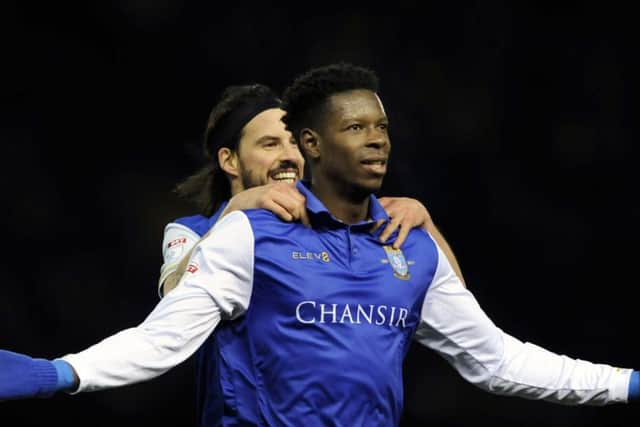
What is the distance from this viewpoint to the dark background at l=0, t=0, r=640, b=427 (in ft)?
15.3

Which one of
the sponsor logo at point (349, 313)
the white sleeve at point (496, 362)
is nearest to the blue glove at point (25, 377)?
the sponsor logo at point (349, 313)

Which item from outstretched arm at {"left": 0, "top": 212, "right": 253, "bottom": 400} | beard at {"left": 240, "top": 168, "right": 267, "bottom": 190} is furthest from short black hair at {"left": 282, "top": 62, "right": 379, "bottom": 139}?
beard at {"left": 240, "top": 168, "right": 267, "bottom": 190}

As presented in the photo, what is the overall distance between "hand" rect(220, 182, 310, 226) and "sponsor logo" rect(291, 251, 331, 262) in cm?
9

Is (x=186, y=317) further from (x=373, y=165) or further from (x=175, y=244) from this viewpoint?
(x=175, y=244)

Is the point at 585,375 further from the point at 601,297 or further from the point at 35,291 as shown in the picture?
the point at 35,291

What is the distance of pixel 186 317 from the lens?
2635 mm

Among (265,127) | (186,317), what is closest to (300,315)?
(186,317)

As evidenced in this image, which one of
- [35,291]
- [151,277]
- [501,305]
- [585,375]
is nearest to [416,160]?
[501,305]

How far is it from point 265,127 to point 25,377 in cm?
161

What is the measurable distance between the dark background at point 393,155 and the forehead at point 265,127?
3.66ft

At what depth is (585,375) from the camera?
118 inches

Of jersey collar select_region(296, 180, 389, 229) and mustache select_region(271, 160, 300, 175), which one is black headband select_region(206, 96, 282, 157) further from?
jersey collar select_region(296, 180, 389, 229)

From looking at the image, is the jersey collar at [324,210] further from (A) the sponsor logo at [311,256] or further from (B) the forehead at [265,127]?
(B) the forehead at [265,127]

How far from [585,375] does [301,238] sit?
0.78m
